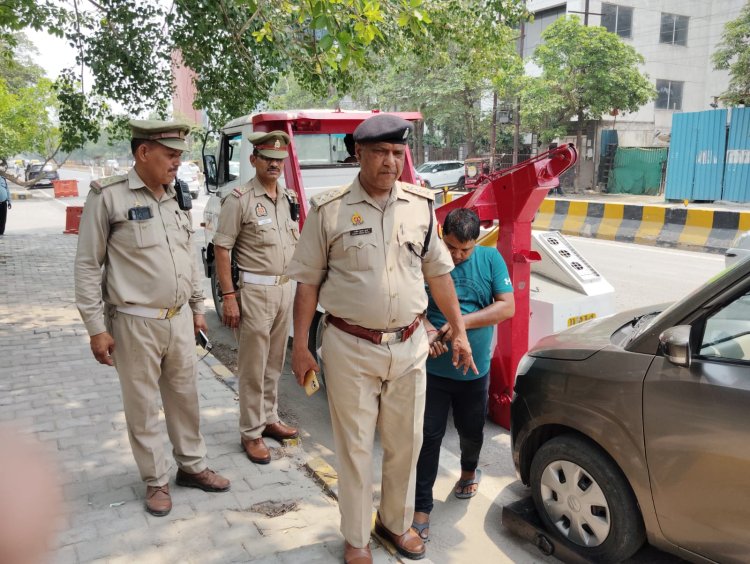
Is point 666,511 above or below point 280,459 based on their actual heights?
above

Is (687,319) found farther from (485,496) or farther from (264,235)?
(264,235)

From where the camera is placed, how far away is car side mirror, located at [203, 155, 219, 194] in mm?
6668

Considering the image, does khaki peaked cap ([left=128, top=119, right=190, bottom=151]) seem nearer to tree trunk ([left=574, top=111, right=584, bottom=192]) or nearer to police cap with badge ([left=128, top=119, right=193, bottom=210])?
police cap with badge ([left=128, top=119, right=193, bottom=210])

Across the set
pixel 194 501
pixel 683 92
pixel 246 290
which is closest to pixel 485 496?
pixel 194 501

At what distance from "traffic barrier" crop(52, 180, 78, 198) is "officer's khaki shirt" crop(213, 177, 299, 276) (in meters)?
31.0

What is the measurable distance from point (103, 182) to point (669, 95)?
121 ft

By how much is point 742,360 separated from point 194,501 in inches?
105

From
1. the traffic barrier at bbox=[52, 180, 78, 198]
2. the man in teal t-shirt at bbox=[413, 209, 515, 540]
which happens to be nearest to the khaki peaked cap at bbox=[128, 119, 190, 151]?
the man in teal t-shirt at bbox=[413, 209, 515, 540]

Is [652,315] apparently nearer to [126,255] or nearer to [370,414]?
[370,414]

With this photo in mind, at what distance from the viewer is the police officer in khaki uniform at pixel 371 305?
263cm

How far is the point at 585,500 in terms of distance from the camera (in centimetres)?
281

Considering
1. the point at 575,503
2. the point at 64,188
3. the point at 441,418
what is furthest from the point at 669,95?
the point at 575,503

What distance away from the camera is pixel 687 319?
2.49m

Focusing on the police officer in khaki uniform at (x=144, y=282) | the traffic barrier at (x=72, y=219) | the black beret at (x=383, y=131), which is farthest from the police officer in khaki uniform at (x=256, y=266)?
the traffic barrier at (x=72, y=219)
